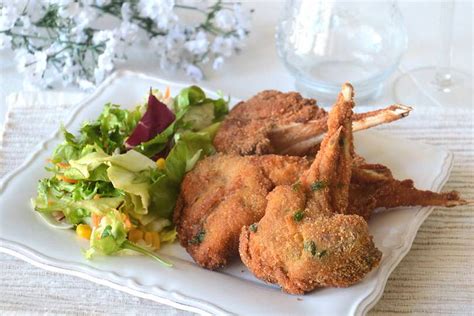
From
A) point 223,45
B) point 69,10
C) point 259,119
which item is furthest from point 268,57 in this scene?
point 259,119

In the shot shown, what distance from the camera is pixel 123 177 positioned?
268 centimetres

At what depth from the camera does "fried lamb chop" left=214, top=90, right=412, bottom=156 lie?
2834 millimetres

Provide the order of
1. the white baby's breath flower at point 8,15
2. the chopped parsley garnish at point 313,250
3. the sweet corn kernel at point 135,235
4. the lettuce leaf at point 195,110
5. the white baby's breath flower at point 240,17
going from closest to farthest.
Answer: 1. the chopped parsley garnish at point 313,250
2. the sweet corn kernel at point 135,235
3. the lettuce leaf at point 195,110
4. the white baby's breath flower at point 8,15
5. the white baby's breath flower at point 240,17

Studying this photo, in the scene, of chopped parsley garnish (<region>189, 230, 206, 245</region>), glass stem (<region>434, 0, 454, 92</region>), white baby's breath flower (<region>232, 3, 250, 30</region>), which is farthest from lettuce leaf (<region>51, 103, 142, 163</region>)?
glass stem (<region>434, 0, 454, 92</region>)

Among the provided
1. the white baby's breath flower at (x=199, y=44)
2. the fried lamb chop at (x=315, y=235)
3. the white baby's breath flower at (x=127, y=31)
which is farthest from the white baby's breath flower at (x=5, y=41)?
the fried lamb chop at (x=315, y=235)

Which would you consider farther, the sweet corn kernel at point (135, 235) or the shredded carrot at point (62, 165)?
the shredded carrot at point (62, 165)

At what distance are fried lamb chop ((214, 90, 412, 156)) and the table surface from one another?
1.73ft

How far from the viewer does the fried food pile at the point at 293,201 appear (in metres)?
2.33

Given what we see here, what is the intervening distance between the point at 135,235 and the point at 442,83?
202 centimetres

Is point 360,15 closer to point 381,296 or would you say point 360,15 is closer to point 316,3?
point 316,3

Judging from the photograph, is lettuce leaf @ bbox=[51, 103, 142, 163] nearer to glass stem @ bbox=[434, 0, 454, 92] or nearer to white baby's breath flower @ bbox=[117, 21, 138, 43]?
white baby's breath flower @ bbox=[117, 21, 138, 43]

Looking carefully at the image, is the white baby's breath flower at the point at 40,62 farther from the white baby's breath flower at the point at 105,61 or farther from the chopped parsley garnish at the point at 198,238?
the chopped parsley garnish at the point at 198,238

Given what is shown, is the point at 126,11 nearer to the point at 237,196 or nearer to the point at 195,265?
the point at 237,196

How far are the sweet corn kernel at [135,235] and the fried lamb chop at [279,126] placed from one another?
0.47 meters
